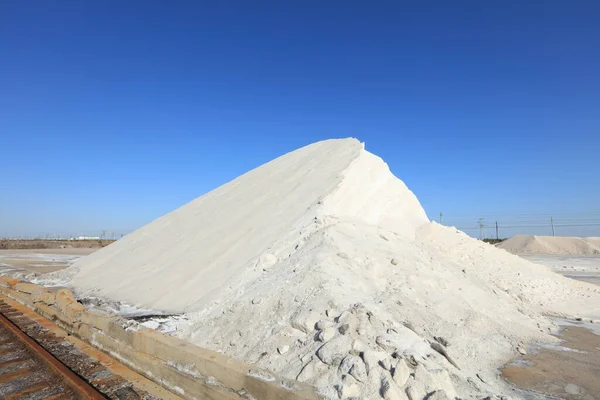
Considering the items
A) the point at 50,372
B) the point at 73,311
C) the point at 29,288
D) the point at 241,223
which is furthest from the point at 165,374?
the point at 29,288

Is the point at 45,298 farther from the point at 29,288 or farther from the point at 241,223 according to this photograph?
the point at 241,223

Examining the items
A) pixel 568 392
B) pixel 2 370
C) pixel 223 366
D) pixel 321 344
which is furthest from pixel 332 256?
pixel 2 370

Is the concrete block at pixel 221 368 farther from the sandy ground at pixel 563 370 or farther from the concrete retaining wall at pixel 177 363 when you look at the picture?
the sandy ground at pixel 563 370

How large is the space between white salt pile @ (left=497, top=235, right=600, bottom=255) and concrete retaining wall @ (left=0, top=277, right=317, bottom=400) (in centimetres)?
2867

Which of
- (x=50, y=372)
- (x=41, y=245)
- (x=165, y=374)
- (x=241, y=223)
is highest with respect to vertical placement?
(x=241, y=223)

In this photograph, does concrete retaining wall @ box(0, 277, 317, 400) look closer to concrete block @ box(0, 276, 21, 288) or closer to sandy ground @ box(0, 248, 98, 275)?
concrete block @ box(0, 276, 21, 288)

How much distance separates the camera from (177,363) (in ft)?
10.6

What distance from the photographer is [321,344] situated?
323 centimetres

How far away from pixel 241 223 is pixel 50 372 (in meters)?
4.45

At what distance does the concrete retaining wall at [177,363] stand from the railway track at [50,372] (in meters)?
0.22

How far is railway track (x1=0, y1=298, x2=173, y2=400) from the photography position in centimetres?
304

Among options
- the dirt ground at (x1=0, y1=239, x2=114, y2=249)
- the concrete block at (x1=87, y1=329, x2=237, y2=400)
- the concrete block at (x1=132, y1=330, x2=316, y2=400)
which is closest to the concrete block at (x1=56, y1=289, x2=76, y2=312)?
the concrete block at (x1=87, y1=329, x2=237, y2=400)

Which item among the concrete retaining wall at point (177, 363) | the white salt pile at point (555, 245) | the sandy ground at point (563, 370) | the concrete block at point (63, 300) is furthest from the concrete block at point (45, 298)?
the white salt pile at point (555, 245)

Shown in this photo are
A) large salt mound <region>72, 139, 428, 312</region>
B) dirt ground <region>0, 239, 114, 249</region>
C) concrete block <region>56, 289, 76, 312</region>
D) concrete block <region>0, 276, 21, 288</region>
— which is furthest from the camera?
dirt ground <region>0, 239, 114, 249</region>
